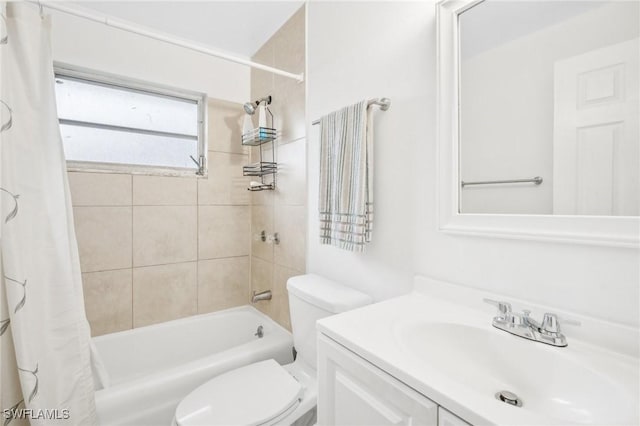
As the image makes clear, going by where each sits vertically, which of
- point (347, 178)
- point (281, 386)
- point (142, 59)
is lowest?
point (281, 386)

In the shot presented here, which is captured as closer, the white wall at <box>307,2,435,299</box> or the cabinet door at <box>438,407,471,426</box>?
the cabinet door at <box>438,407,471,426</box>

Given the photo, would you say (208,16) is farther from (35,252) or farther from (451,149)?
(451,149)

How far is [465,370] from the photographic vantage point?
758 millimetres

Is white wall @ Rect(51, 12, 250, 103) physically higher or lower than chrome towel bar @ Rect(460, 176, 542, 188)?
higher

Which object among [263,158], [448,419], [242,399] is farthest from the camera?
[263,158]

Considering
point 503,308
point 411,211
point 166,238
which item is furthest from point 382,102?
point 166,238

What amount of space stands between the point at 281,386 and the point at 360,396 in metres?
0.59

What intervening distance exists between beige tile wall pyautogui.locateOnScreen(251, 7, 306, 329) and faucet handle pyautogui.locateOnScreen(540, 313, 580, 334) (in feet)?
3.93

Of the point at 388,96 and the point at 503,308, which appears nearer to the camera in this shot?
the point at 503,308

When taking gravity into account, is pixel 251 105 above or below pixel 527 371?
above

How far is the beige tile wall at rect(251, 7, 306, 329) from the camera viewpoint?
1750 mm

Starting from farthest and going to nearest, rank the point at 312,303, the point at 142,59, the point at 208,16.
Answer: the point at 142,59 < the point at 208,16 < the point at 312,303

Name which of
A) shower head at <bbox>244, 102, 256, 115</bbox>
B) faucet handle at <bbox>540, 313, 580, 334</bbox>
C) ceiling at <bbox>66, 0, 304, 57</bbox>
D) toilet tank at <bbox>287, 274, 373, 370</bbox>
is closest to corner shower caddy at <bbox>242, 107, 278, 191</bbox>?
shower head at <bbox>244, 102, 256, 115</bbox>

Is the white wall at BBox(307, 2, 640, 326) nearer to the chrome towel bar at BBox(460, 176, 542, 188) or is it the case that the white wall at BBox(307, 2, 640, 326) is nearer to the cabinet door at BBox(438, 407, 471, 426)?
the chrome towel bar at BBox(460, 176, 542, 188)
